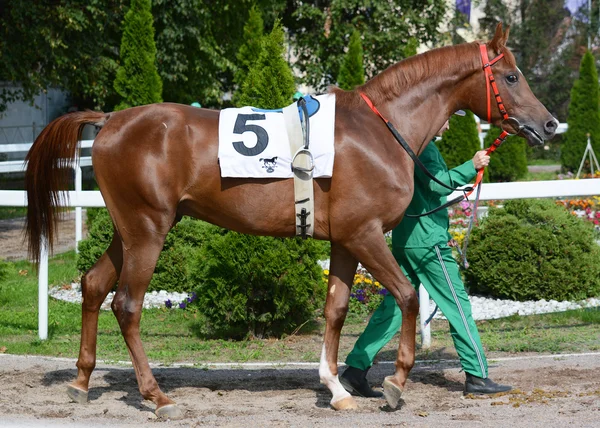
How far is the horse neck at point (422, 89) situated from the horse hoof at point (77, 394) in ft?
8.19

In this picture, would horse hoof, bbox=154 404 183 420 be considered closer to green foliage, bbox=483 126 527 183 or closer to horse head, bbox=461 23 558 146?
horse head, bbox=461 23 558 146

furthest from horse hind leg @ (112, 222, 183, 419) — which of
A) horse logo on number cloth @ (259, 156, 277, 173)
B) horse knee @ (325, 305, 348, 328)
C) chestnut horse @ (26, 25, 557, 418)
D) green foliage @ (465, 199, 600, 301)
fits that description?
green foliage @ (465, 199, 600, 301)

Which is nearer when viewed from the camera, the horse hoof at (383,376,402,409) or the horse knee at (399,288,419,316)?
the horse hoof at (383,376,402,409)

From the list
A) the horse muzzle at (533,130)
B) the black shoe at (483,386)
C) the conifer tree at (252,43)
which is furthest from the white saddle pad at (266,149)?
the conifer tree at (252,43)

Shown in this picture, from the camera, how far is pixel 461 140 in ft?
56.2

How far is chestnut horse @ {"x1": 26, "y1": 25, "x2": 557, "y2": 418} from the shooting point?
4754 mm

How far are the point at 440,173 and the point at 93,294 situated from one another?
90.0 inches

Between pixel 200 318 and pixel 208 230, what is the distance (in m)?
0.86

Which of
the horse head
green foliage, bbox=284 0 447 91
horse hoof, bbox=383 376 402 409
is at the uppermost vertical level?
green foliage, bbox=284 0 447 91

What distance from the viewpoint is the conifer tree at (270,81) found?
21.9 feet

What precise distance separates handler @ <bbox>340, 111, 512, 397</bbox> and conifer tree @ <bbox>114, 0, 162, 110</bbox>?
6.09 m

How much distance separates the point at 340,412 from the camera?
474 cm

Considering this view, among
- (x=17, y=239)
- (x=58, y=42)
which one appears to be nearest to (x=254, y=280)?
(x=17, y=239)

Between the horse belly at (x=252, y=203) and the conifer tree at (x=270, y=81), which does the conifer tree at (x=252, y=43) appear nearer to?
the conifer tree at (x=270, y=81)
